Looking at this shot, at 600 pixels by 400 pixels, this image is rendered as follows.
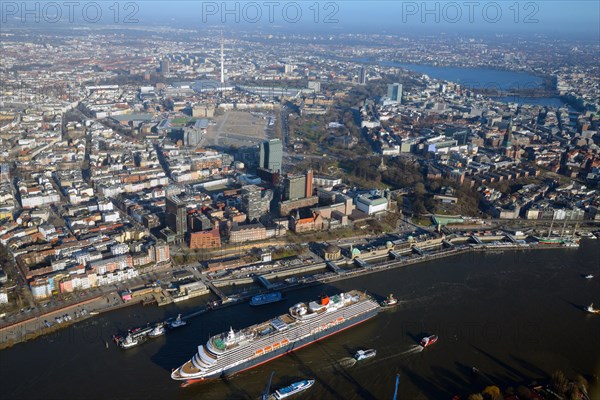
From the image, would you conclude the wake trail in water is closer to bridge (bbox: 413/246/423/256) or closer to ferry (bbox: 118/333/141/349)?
ferry (bbox: 118/333/141/349)

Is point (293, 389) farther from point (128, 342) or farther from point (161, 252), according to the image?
point (161, 252)

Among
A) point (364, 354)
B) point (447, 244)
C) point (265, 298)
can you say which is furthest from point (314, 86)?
point (364, 354)

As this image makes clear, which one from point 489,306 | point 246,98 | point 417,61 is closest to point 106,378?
point 489,306

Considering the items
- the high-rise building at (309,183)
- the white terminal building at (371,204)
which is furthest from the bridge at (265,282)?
the white terminal building at (371,204)

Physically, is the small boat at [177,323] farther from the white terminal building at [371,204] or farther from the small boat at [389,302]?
the white terminal building at [371,204]

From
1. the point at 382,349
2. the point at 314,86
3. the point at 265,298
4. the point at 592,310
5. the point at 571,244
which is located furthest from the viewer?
the point at 314,86

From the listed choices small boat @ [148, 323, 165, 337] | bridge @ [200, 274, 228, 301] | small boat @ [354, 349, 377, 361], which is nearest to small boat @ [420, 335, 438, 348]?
small boat @ [354, 349, 377, 361]
